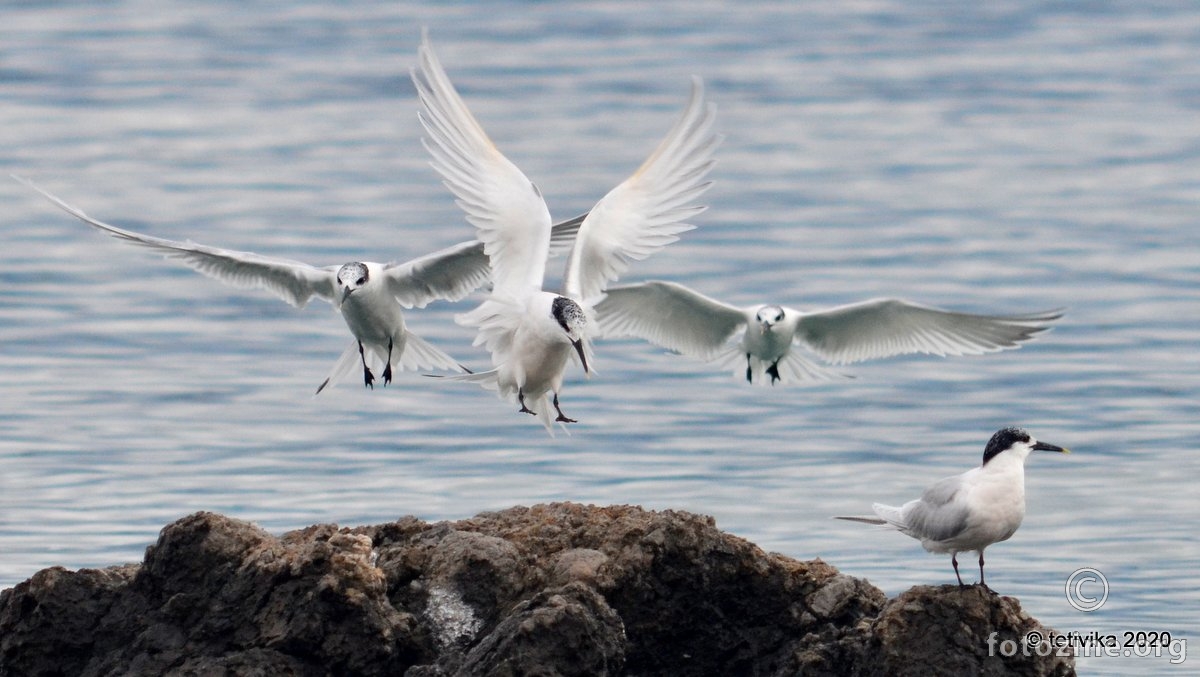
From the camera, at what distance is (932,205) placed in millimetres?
28312

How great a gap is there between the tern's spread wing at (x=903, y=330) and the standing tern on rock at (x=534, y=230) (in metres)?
2.04

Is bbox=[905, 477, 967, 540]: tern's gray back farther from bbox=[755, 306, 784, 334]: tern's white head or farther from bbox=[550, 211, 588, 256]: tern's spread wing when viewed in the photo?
bbox=[755, 306, 784, 334]: tern's white head

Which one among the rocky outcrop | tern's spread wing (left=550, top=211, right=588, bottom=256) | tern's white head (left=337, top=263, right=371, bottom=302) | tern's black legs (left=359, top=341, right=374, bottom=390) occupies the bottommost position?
the rocky outcrop

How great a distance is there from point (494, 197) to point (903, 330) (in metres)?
3.89

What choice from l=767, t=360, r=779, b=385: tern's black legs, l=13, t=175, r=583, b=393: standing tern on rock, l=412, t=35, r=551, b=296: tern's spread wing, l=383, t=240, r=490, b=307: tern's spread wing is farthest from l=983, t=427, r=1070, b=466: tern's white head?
l=767, t=360, r=779, b=385: tern's black legs

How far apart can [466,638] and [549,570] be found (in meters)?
0.45

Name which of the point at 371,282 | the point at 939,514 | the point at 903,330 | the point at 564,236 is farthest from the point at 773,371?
the point at 939,514

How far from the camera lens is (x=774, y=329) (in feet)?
48.6

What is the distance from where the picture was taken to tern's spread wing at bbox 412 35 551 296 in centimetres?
1155

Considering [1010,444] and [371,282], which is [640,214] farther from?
[1010,444]

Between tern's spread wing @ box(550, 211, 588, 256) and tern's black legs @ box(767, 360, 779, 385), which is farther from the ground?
tern's spread wing @ box(550, 211, 588, 256)

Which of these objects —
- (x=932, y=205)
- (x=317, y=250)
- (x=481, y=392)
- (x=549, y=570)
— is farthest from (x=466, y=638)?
(x=932, y=205)

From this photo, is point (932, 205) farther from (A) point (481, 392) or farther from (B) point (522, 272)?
(B) point (522, 272)

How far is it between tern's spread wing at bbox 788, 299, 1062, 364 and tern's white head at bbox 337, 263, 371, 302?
318 cm
